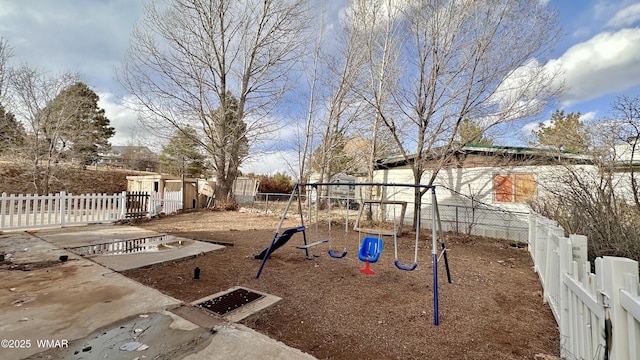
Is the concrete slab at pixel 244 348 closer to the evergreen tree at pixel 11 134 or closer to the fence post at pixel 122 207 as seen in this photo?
the fence post at pixel 122 207

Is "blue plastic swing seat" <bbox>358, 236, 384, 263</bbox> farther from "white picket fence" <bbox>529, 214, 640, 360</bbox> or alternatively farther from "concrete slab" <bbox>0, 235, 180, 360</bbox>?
"concrete slab" <bbox>0, 235, 180, 360</bbox>

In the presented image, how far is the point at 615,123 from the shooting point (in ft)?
17.7

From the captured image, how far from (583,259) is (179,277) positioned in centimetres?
435

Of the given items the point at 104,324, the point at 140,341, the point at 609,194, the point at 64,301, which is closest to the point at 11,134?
the point at 64,301

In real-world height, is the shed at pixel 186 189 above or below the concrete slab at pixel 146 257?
above

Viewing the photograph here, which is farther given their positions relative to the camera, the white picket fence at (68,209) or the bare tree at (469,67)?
the bare tree at (469,67)

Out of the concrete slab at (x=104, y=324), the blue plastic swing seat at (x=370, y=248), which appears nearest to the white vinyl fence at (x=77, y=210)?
the concrete slab at (x=104, y=324)

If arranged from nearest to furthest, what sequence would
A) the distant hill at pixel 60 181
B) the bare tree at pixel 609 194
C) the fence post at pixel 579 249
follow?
the fence post at pixel 579 249 < the bare tree at pixel 609 194 < the distant hill at pixel 60 181

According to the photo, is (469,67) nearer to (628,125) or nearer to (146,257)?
(628,125)

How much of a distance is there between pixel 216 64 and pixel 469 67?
10.1 meters

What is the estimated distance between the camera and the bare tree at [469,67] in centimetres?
732

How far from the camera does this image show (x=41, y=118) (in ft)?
37.8

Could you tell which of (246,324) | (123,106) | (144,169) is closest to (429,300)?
(246,324)

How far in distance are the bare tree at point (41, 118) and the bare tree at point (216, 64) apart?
4.36 metres
